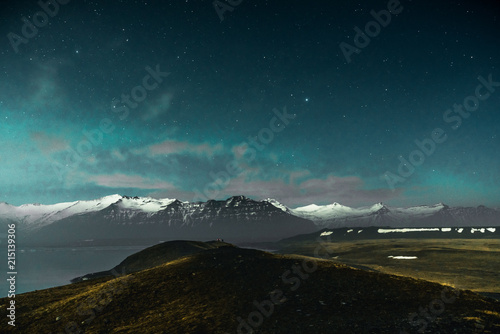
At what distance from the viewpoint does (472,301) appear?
20031 millimetres
